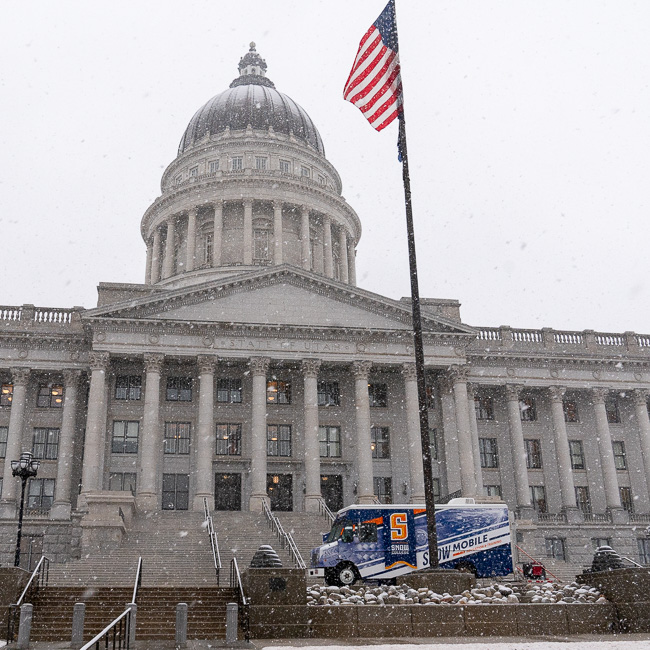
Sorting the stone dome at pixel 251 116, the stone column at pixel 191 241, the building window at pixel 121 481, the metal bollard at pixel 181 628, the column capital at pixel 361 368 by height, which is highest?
the stone dome at pixel 251 116

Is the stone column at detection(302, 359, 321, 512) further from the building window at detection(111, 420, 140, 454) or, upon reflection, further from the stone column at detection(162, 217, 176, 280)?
the stone column at detection(162, 217, 176, 280)

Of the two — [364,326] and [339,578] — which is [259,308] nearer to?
[364,326]

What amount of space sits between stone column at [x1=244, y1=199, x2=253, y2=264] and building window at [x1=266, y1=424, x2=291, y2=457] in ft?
61.9

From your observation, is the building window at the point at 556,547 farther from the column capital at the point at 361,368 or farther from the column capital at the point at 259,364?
the column capital at the point at 259,364

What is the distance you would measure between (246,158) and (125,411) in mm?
31454

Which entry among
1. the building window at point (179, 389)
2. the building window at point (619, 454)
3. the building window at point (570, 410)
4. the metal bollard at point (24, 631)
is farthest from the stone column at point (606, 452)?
the metal bollard at point (24, 631)

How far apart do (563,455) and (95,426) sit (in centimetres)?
2854

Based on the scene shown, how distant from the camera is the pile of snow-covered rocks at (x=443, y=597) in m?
17.3

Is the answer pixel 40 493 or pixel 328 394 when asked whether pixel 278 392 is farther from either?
pixel 40 493

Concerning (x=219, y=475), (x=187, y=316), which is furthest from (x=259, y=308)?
(x=219, y=475)

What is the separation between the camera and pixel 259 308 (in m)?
45.1

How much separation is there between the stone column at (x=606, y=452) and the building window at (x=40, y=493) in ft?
112

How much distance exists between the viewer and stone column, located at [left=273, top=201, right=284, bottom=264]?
62259mm

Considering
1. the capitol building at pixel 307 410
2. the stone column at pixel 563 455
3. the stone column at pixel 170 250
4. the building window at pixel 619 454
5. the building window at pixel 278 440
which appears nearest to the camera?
the capitol building at pixel 307 410
